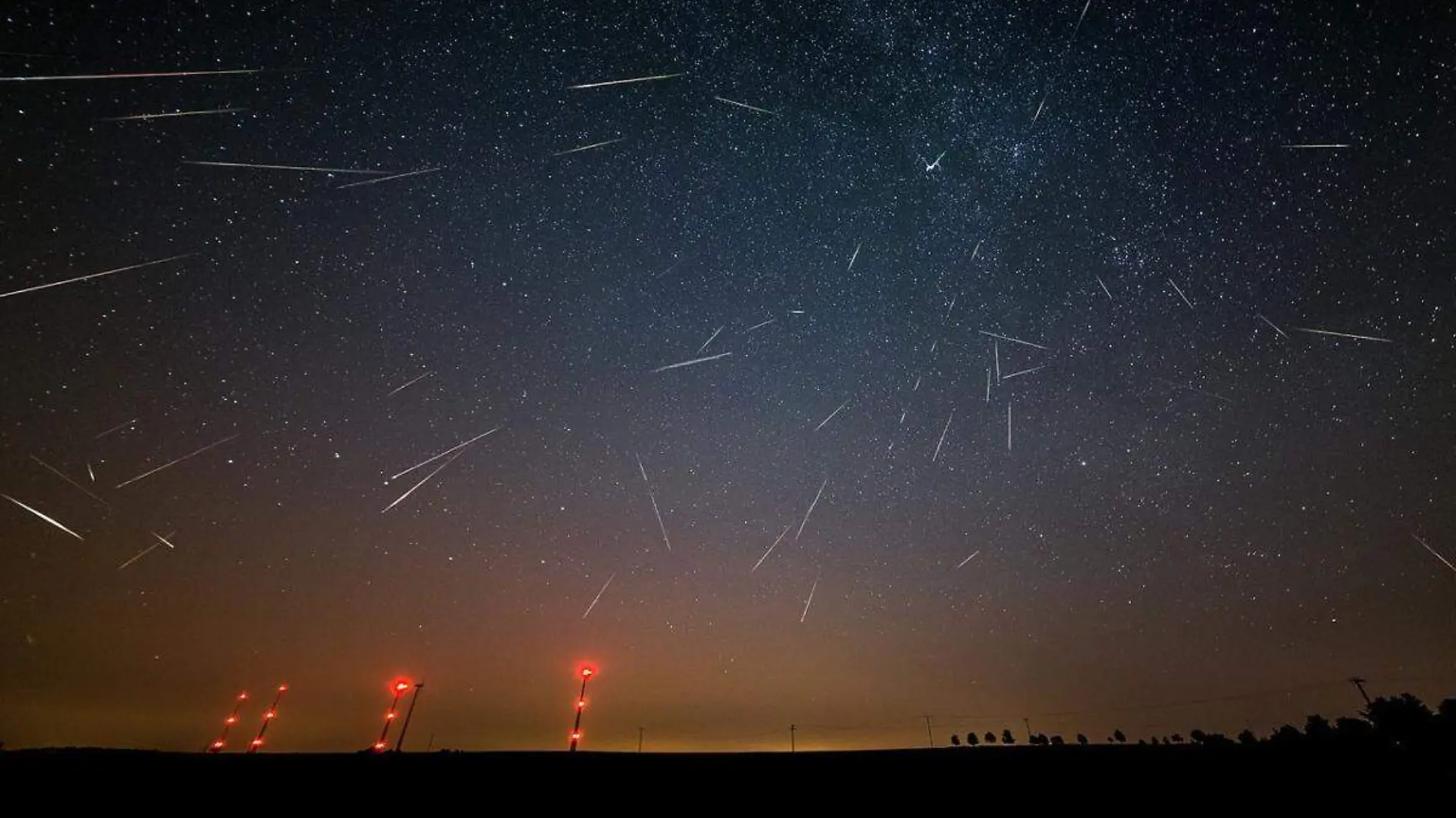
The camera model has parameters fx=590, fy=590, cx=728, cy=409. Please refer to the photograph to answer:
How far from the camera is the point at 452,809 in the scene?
5.42m

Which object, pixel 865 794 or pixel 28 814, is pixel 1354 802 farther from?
pixel 28 814

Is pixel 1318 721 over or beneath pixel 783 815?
over

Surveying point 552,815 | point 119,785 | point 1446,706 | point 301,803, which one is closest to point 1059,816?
point 552,815

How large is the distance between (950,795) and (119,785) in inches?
301

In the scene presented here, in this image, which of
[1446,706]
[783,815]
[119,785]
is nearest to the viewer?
[119,785]

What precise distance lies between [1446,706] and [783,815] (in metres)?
51.7

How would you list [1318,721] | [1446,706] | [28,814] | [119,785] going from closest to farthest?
[28,814]
[119,785]
[1446,706]
[1318,721]

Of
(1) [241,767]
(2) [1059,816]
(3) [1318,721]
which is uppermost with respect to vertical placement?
(3) [1318,721]

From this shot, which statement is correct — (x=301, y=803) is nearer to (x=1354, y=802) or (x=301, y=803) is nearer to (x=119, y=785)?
(x=119, y=785)

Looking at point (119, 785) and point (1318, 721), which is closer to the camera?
point (119, 785)

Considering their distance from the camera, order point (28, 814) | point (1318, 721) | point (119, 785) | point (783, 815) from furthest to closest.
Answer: point (1318, 721) < point (783, 815) < point (119, 785) < point (28, 814)

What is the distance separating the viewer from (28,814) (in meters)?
4.90

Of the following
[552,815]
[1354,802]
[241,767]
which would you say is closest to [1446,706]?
[1354,802]

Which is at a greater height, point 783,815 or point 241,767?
point 241,767
